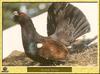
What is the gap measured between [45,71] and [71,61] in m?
0.11

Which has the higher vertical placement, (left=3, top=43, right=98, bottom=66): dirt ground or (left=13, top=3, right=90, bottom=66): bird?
(left=13, top=3, right=90, bottom=66): bird

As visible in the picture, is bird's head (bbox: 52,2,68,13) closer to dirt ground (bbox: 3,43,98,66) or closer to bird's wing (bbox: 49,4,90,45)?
bird's wing (bbox: 49,4,90,45)

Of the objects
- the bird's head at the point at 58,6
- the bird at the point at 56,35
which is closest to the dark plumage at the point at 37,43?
the bird at the point at 56,35

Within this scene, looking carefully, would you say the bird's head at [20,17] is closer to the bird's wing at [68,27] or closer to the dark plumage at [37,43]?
the dark plumage at [37,43]

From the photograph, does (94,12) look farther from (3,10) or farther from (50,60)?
(3,10)

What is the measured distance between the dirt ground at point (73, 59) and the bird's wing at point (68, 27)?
0.07 meters

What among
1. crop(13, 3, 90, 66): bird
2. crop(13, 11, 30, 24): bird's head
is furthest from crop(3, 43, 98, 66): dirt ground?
crop(13, 11, 30, 24): bird's head

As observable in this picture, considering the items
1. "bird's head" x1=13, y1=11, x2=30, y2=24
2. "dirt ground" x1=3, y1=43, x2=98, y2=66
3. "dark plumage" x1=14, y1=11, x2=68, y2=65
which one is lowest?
"dirt ground" x1=3, y1=43, x2=98, y2=66

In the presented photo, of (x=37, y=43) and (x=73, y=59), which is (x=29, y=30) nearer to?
(x=37, y=43)

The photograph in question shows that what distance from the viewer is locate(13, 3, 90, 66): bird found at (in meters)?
0.80

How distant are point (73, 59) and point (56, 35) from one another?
0.12 m

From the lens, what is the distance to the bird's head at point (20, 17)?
0.81 m

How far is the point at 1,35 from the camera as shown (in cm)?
81

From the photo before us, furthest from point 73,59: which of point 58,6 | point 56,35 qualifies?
point 58,6
